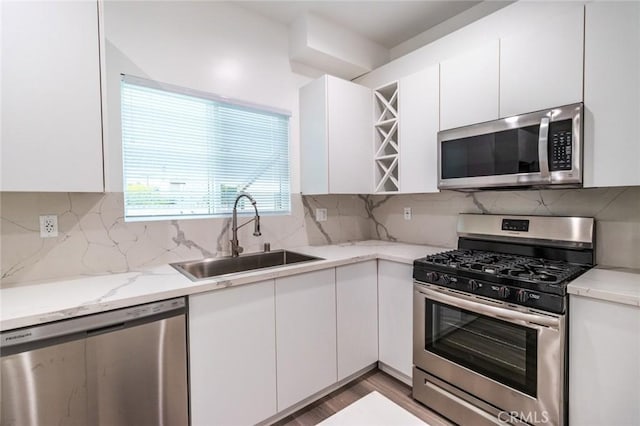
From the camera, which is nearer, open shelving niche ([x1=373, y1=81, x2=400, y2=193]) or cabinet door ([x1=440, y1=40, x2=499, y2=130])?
cabinet door ([x1=440, y1=40, x2=499, y2=130])

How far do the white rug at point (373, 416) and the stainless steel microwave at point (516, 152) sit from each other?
4.55ft

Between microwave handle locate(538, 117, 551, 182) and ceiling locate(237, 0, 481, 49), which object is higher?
ceiling locate(237, 0, 481, 49)

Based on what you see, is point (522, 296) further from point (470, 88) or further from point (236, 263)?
point (236, 263)

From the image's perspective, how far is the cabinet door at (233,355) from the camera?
1.46 metres

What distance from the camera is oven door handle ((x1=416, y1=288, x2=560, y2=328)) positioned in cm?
138

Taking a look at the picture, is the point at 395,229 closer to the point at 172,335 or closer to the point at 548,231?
the point at 548,231

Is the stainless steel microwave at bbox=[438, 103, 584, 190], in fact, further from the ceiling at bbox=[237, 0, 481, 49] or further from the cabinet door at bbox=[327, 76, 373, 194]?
the ceiling at bbox=[237, 0, 481, 49]

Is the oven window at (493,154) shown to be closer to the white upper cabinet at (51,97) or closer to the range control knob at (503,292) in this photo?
the range control knob at (503,292)

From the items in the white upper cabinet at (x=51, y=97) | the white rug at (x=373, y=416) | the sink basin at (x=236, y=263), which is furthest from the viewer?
the sink basin at (x=236, y=263)

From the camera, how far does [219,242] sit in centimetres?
215

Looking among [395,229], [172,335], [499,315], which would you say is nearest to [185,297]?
→ [172,335]

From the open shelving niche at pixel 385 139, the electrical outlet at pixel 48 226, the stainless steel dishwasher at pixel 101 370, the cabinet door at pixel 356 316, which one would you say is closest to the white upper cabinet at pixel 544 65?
the open shelving niche at pixel 385 139

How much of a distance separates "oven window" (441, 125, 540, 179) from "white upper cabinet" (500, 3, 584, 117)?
0.16 meters

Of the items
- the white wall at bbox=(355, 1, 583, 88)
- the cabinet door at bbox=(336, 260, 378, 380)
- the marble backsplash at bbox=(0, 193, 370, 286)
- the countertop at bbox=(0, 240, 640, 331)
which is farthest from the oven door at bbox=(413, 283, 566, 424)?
the white wall at bbox=(355, 1, 583, 88)
